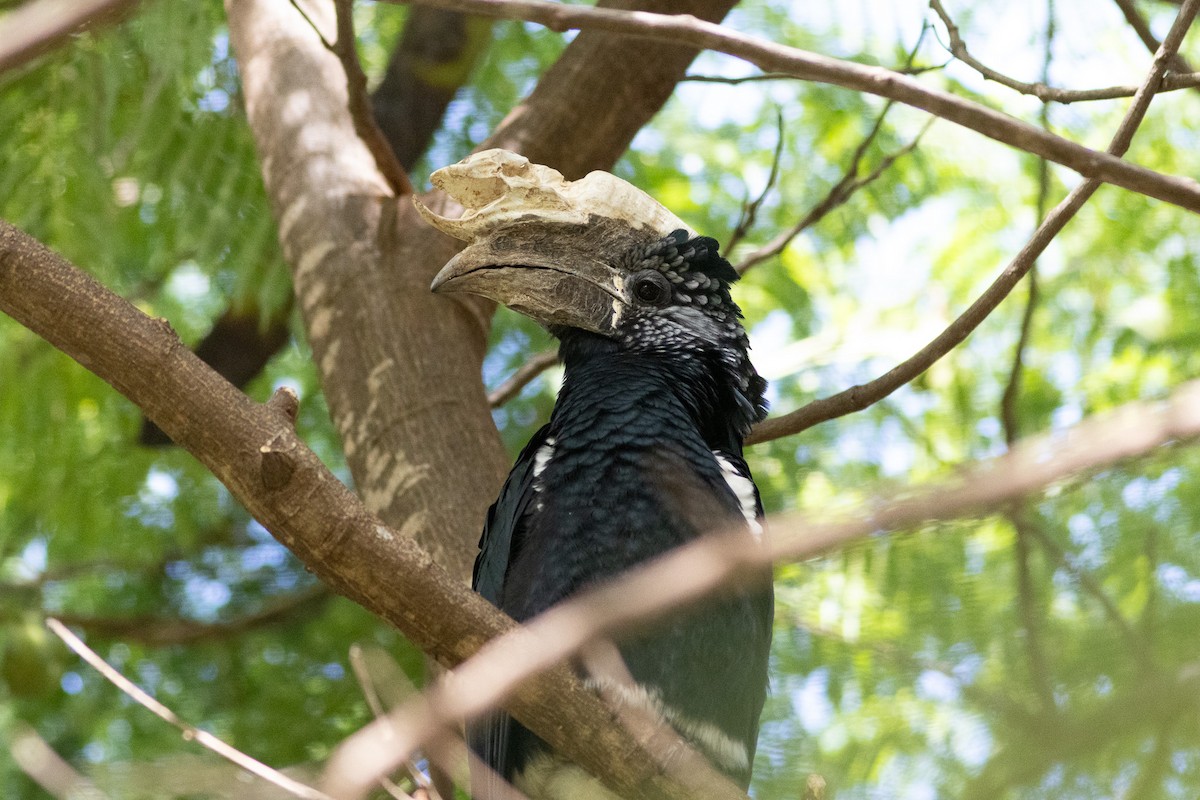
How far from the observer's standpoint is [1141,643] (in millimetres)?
1647

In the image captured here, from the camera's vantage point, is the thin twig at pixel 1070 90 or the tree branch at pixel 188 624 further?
the tree branch at pixel 188 624

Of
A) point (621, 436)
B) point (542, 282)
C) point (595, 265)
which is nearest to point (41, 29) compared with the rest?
point (621, 436)

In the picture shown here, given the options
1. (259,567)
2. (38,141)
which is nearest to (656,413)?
(38,141)

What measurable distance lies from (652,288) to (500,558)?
1107 millimetres

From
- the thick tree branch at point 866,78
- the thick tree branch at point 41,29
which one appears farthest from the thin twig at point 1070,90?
the thick tree branch at point 41,29

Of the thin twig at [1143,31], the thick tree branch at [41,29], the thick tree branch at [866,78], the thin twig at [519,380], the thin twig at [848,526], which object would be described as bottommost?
the thin twig at [848,526]

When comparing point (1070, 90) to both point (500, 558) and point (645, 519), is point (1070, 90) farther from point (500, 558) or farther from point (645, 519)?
point (500, 558)

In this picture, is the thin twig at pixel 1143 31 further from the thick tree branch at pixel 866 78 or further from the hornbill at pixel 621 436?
the thick tree branch at pixel 866 78

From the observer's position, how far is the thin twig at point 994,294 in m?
3.06

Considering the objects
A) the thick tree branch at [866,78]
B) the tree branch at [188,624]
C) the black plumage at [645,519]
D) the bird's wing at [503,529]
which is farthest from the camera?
the tree branch at [188,624]

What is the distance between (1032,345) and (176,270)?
16.1 feet

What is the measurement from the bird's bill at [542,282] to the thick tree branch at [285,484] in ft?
4.34

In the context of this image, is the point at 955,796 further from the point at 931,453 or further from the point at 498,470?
the point at 931,453

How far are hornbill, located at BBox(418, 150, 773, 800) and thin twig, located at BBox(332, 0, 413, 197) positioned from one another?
637 mm
